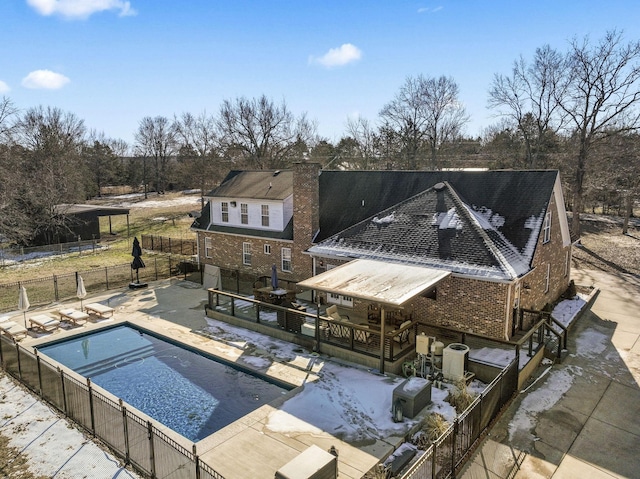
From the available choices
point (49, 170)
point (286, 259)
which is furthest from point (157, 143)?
point (286, 259)

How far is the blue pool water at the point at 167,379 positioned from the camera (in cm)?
1074

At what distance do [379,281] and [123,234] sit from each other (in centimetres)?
3361

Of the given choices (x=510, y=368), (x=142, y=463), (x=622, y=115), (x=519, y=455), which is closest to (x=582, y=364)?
(x=510, y=368)

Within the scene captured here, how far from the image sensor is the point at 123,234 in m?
40.0

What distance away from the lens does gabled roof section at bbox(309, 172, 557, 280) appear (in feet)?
46.3

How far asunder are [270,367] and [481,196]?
1073 centimetres

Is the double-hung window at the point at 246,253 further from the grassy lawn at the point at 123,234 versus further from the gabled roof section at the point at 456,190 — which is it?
the grassy lawn at the point at 123,234

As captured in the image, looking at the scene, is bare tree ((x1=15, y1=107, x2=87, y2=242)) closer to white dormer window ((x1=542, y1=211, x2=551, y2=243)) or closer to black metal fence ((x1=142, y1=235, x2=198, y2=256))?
black metal fence ((x1=142, y1=235, x2=198, y2=256))

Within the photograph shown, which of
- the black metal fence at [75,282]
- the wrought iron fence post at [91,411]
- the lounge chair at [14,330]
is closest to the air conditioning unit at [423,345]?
the wrought iron fence post at [91,411]

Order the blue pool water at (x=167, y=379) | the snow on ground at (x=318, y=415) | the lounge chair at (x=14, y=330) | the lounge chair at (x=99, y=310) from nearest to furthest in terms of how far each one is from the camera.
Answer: the snow on ground at (x=318, y=415) < the blue pool water at (x=167, y=379) < the lounge chair at (x=14, y=330) < the lounge chair at (x=99, y=310)

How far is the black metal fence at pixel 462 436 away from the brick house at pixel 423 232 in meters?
3.45

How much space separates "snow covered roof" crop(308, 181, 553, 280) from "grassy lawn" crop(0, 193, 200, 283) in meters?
17.7

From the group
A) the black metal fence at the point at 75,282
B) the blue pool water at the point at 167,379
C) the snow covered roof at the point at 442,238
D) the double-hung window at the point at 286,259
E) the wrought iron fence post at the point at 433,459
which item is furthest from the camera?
the double-hung window at the point at 286,259

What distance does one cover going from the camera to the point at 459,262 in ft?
45.8
